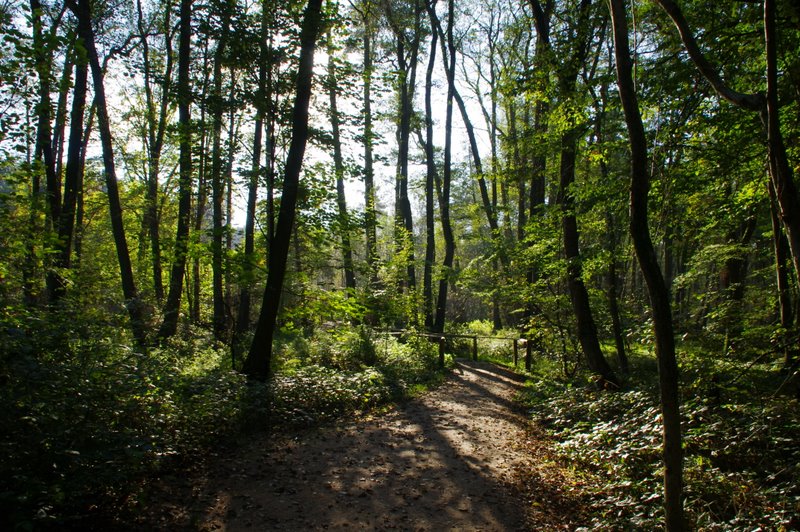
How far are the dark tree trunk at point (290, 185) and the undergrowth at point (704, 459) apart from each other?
18.8ft

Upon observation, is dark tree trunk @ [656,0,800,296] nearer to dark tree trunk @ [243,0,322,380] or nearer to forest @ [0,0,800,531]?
forest @ [0,0,800,531]

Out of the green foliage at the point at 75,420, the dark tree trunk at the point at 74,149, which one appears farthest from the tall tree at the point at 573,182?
the dark tree trunk at the point at 74,149

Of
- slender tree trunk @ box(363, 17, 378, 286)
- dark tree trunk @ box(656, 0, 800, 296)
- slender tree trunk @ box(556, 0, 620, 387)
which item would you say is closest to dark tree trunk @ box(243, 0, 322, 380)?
slender tree trunk @ box(363, 17, 378, 286)

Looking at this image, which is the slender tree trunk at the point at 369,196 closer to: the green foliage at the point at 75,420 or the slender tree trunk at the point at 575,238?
the slender tree trunk at the point at 575,238

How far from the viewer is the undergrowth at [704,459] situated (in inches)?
145

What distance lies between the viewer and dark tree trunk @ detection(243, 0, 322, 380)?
872 centimetres

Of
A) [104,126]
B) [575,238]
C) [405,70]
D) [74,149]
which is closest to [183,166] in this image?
[104,126]

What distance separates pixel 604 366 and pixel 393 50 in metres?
17.6

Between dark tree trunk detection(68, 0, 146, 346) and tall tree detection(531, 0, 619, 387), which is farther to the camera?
dark tree trunk detection(68, 0, 146, 346)

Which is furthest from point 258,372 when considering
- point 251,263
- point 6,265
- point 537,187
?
point 537,187

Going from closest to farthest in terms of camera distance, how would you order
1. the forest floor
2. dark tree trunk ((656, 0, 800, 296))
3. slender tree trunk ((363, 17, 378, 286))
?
dark tree trunk ((656, 0, 800, 296)), the forest floor, slender tree trunk ((363, 17, 378, 286))

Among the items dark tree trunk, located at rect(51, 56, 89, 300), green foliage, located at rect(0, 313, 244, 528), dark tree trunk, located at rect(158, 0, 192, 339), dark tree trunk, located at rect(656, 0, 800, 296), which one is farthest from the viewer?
dark tree trunk, located at rect(51, 56, 89, 300)

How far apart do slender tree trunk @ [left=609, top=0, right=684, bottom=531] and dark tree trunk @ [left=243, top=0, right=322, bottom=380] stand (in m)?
6.63

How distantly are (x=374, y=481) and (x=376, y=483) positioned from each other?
6cm
